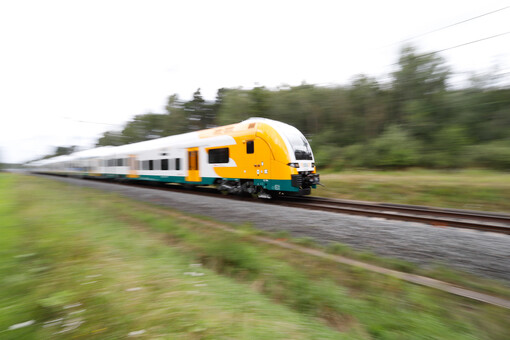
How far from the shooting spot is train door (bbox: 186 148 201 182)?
13852 mm

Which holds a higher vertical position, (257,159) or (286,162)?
(257,159)

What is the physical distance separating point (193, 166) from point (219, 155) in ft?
7.65

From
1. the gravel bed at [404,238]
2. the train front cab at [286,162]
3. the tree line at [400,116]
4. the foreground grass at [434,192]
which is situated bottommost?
the gravel bed at [404,238]

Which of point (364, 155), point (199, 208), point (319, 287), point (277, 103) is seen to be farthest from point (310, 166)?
point (277, 103)

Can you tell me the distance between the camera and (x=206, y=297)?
2771 mm

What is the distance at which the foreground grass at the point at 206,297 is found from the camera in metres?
2.16

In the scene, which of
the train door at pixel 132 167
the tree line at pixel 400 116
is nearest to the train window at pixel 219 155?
the train door at pixel 132 167

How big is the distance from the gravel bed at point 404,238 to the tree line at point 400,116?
14.8 metres

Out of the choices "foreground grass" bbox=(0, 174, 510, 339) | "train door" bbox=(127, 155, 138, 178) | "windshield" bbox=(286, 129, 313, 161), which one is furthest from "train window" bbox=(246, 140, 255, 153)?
"train door" bbox=(127, 155, 138, 178)

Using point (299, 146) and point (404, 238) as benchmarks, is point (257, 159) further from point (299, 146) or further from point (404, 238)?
point (404, 238)

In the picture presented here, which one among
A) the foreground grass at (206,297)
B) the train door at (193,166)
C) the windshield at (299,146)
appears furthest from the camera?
the train door at (193,166)

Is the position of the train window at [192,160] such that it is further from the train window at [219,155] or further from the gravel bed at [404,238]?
the gravel bed at [404,238]

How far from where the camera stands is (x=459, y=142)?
18906 mm

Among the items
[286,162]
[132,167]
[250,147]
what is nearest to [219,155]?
[250,147]
